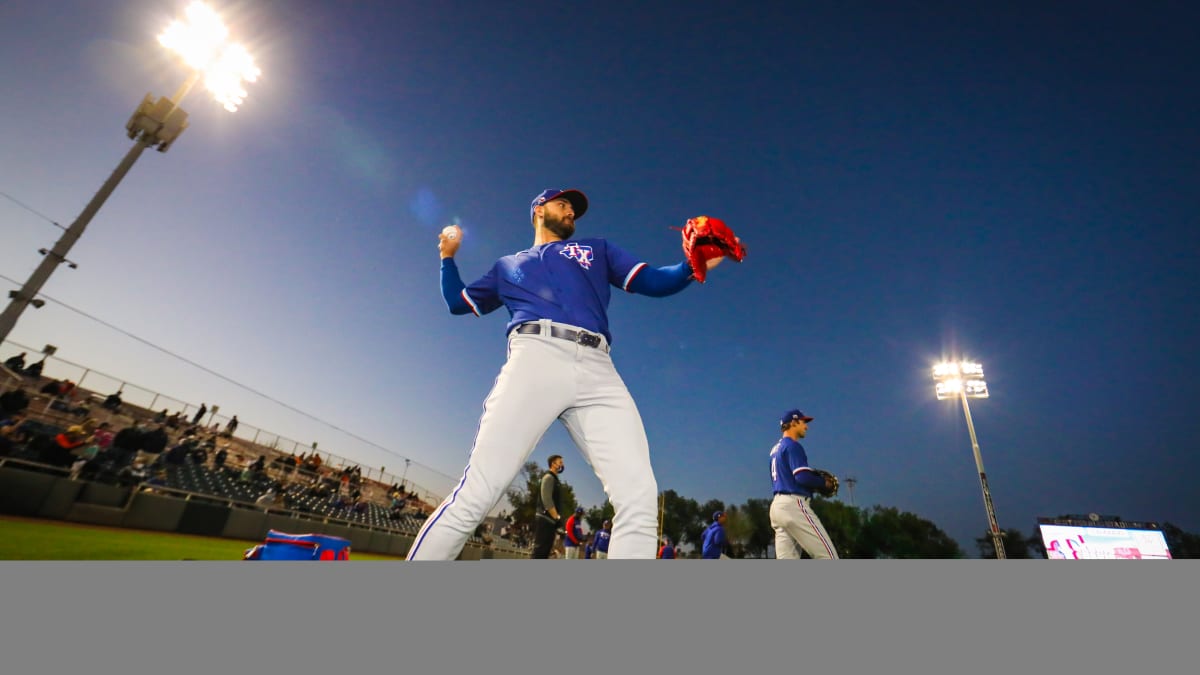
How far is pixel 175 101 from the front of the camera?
951 cm

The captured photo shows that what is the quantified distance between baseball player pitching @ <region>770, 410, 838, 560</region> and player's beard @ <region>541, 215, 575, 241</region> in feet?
11.3

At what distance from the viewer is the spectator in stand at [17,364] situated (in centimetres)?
951

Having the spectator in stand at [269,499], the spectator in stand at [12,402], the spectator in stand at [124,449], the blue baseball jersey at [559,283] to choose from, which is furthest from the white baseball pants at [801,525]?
the spectator in stand at [12,402]

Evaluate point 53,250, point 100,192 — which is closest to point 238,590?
point 53,250

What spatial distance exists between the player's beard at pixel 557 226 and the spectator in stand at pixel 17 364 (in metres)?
13.3

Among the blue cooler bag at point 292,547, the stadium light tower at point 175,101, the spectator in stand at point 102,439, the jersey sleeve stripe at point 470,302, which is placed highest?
the stadium light tower at point 175,101

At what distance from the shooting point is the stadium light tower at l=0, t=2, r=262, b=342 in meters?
7.11

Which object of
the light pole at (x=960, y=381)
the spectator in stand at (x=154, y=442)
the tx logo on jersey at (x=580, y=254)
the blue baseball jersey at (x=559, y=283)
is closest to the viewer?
the blue baseball jersey at (x=559, y=283)

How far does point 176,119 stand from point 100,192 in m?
2.54

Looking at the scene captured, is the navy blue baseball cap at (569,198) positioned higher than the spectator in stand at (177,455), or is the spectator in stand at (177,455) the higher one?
the navy blue baseball cap at (569,198)

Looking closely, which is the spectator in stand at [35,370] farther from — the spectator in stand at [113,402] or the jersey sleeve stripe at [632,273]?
the jersey sleeve stripe at [632,273]

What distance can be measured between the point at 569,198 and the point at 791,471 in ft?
Answer: 11.8

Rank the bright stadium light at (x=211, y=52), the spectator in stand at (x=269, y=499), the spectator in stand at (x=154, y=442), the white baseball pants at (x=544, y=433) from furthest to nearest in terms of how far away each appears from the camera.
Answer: the spectator in stand at (x=269, y=499) → the bright stadium light at (x=211, y=52) → the spectator in stand at (x=154, y=442) → the white baseball pants at (x=544, y=433)

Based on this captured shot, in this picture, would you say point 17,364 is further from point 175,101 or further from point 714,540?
point 714,540
